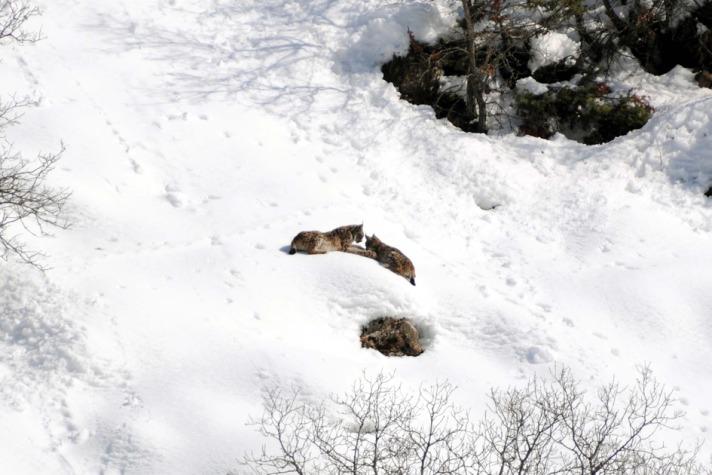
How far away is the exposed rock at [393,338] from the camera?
37.4ft

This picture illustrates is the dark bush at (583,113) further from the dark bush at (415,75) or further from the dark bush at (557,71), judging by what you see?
the dark bush at (415,75)

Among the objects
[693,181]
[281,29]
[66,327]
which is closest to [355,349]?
[66,327]

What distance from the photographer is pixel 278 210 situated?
45.3ft

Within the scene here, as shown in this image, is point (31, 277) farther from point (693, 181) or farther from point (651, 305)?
point (693, 181)

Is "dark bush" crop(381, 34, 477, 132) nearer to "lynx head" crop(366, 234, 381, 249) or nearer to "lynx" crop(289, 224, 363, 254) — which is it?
"lynx head" crop(366, 234, 381, 249)

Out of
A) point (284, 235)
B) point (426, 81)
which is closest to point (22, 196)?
point (284, 235)

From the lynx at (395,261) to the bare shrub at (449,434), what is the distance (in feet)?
7.89

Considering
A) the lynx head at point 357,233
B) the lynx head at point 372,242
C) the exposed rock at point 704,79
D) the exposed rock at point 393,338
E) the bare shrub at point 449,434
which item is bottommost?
the bare shrub at point 449,434

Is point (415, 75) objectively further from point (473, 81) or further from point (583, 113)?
point (583, 113)

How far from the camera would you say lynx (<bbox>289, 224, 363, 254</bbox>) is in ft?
40.7

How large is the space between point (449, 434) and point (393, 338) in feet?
10.4

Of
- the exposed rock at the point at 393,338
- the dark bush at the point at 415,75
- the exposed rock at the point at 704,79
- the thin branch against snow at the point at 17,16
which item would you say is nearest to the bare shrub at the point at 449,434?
the exposed rock at the point at 393,338

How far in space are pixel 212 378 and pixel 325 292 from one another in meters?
2.61

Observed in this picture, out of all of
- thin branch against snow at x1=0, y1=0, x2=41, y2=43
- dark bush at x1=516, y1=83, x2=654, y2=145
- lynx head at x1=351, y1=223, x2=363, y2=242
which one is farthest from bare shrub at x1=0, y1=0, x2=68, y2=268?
dark bush at x1=516, y1=83, x2=654, y2=145
